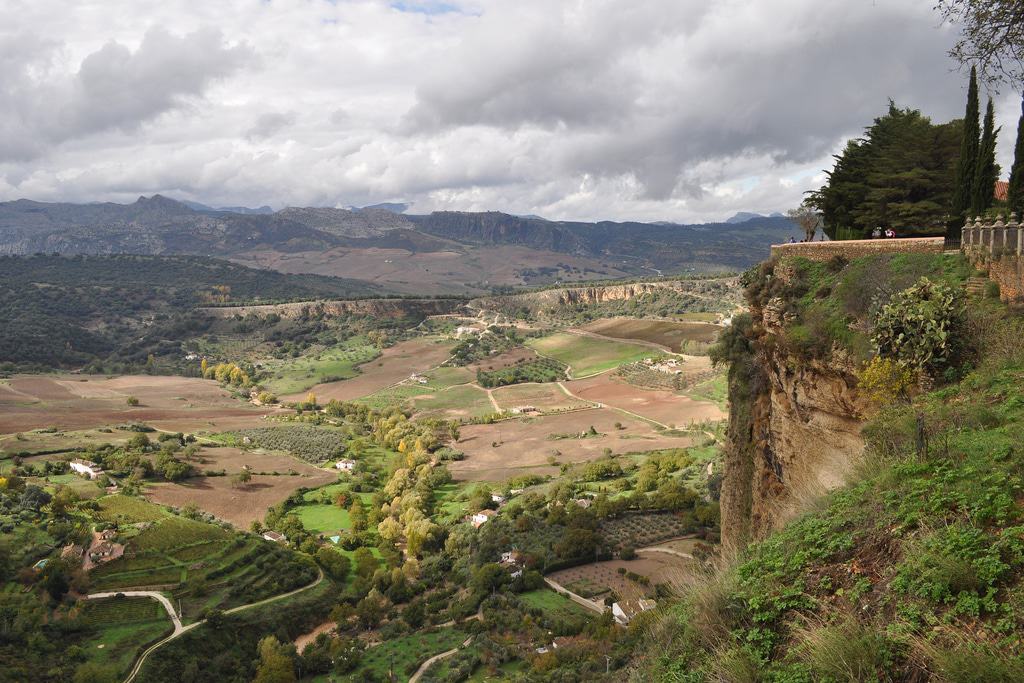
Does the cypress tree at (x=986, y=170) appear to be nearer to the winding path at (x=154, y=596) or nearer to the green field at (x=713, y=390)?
the winding path at (x=154, y=596)

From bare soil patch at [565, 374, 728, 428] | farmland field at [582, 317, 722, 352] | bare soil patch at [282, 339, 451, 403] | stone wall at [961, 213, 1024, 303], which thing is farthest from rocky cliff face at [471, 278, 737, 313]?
stone wall at [961, 213, 1024, 303]

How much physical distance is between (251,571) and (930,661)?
40.9m

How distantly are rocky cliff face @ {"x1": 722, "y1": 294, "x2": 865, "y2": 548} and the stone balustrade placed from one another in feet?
14.2

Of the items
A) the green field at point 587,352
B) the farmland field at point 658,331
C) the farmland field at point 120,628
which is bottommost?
the farmland field at point 120,628

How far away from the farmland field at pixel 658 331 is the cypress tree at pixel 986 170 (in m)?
74.3

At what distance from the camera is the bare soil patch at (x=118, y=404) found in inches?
3100

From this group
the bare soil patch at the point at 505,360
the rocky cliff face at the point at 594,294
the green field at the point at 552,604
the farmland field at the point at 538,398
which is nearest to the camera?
the green field at the point at 552,604

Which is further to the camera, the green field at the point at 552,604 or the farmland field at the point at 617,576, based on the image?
the farmland field at the point at 617,576

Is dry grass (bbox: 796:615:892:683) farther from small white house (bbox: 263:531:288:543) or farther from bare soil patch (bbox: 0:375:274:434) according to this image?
bare soil patch (bbox: 0:375:274:434)

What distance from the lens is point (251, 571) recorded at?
131ft

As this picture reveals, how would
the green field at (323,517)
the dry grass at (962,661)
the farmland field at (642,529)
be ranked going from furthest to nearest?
the green field at (323,517) < the farmland field at (642,529) < the dry grass at (962,661)

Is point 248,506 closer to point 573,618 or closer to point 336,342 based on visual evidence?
point 573,618

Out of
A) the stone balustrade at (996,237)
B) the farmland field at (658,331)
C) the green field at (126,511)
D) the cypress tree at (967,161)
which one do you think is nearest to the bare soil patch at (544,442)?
the green field at (126,511)

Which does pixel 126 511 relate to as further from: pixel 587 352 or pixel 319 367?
pixel 319 367
